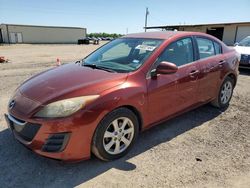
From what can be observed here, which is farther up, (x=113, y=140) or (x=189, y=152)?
(x=113, y=140)

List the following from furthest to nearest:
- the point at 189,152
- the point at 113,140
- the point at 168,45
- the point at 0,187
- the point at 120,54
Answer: the point at 120,54 → the point at 168,45 → the point at 189,152 → the point at 113,140 → the point at 0,187

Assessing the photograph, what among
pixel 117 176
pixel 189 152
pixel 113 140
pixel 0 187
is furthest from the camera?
pixel 189 152

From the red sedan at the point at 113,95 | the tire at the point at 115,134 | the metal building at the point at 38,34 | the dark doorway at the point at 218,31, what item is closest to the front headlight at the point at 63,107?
the red sedan at the point at 113,95

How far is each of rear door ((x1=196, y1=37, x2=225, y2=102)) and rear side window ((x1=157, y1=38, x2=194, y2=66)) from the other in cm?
24

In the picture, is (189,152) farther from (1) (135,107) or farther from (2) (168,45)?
(2) (168,45)

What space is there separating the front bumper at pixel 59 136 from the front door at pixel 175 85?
1.06m

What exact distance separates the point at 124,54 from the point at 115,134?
5.04 feet

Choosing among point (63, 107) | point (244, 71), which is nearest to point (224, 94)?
point (63, 107)

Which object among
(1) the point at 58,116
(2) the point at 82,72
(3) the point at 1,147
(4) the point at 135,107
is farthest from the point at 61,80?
(3) the point at 1,147

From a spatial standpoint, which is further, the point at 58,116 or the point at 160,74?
the point at 160,74

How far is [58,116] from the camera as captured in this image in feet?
8.67

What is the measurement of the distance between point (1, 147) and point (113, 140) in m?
1.66

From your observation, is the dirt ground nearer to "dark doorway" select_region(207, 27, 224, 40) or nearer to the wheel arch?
the wheel arch

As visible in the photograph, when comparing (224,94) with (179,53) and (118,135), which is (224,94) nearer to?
(179,53)
